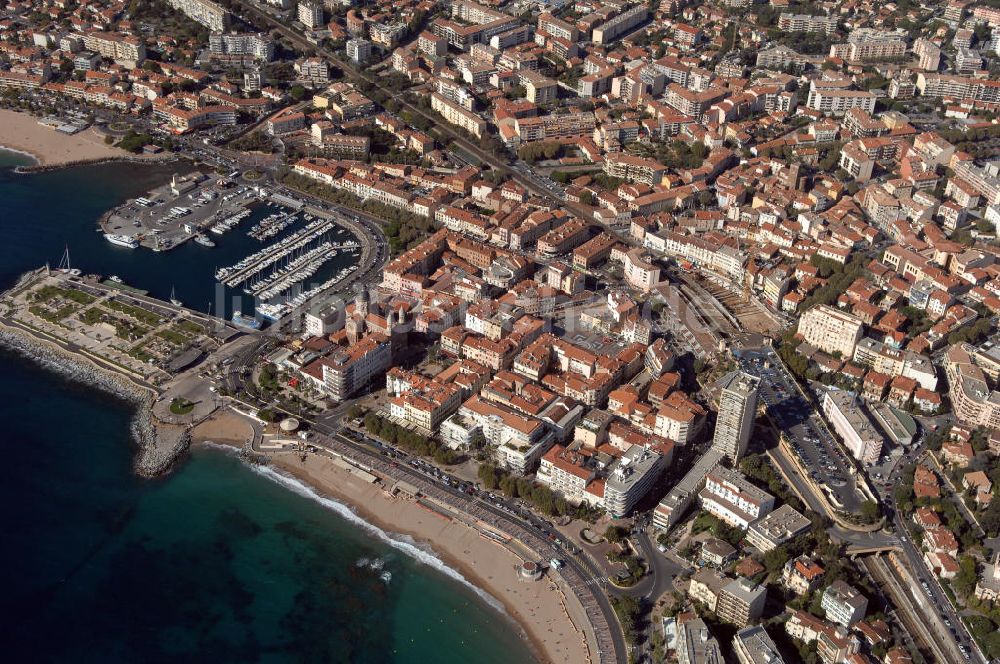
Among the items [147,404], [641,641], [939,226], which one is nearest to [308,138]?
[147,404]

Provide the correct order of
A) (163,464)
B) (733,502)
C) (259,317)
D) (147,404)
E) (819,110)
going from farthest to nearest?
1. (819,110)
2. (259,317)
3. (147,404)
4. (163,464)
5. (733,502)

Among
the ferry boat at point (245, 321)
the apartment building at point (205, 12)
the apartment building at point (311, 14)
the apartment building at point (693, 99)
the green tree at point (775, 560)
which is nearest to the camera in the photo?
the green tree at point (775, 560)

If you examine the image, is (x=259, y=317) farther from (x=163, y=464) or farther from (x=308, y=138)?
(x=308, y=138)

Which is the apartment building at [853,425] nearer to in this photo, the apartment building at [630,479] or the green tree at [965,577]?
the green tree at [965,577]

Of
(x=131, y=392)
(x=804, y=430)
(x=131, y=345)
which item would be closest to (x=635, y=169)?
(x=804, y=430)

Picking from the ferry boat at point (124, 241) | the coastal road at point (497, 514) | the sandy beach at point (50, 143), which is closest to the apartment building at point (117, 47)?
the sandy beach at point (50, 143)

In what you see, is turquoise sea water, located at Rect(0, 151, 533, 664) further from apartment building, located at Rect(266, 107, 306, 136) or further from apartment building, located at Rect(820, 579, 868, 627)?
apartment building, located at Rect(266, 107, 306, 136)

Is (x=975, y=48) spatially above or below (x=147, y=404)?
above
